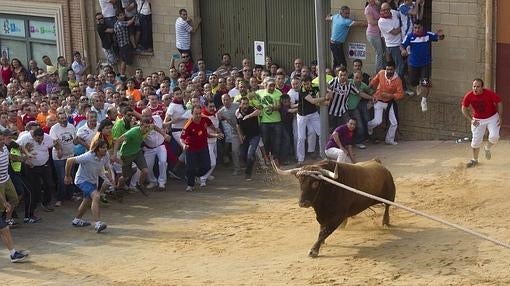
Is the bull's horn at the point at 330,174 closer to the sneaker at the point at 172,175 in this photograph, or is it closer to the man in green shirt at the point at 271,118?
the man in green shirt at the point at 271,118

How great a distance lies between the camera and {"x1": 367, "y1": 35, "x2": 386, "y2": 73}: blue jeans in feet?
70.8

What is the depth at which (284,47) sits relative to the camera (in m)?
24.2

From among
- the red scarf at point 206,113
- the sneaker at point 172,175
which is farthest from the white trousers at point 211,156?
the sneaker at point 172,175

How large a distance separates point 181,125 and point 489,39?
5962mm

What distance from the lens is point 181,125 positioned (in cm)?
1975

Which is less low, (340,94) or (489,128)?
(340,94)

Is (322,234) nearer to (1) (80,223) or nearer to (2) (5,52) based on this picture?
(1) (80,223)

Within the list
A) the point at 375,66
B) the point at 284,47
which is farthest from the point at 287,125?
the point at 284,47

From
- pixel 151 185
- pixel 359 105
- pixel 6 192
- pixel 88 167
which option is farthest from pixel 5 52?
pixel 88 167

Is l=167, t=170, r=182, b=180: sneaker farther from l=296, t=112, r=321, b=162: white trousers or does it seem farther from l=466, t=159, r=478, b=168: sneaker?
l=466, t=159, r=478, b=168: sneaker

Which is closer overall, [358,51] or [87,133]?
[87,133]

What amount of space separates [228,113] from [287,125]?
1199 mm

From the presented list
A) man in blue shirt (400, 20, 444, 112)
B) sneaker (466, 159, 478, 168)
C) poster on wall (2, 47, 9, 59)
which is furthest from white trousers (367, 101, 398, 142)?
poster on wall (2, 47, 9, 59)

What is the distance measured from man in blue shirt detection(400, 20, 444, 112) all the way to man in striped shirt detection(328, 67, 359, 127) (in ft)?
4.10
